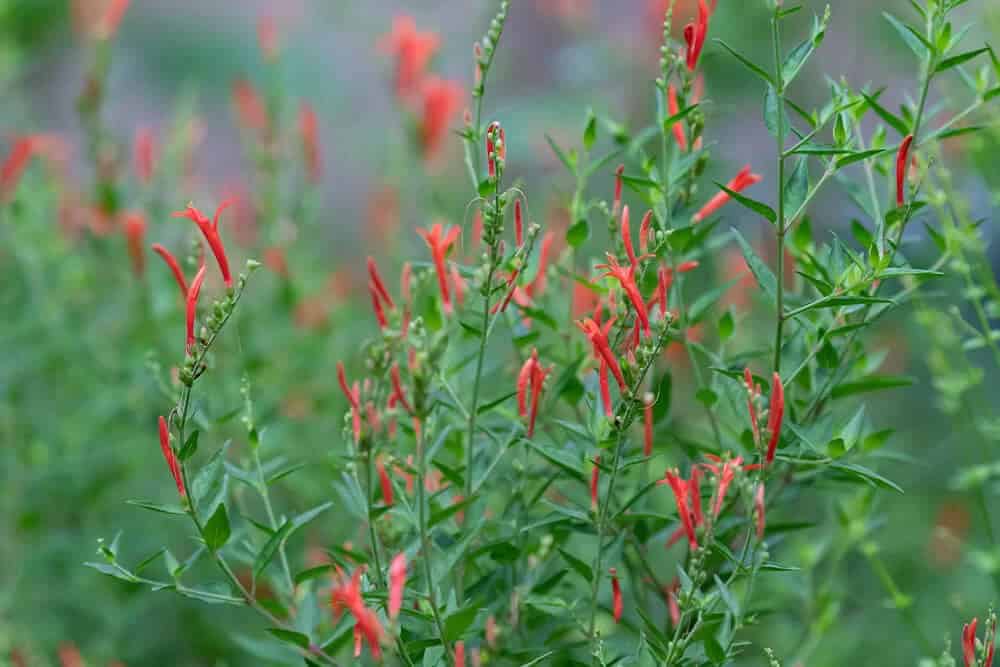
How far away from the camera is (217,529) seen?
69 cm

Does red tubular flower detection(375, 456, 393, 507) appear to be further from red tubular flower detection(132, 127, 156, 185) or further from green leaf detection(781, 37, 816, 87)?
red tubular flower detection(132, 127, 156, 185)

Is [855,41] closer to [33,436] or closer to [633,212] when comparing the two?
[633,212]

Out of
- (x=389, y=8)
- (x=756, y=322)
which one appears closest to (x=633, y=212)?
(x=756, y=322)

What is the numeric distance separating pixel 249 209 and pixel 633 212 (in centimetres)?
65

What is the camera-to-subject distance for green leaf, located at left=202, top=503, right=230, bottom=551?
0.68 meters

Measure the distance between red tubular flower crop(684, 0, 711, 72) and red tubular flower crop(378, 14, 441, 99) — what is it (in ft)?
2.50

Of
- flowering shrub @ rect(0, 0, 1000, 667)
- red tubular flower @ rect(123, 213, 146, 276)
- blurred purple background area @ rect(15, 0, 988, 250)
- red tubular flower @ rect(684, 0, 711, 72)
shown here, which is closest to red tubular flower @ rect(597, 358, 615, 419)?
flowering shrub @ rect(0, 0, 1000, 667)

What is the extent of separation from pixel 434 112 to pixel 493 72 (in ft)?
4.76

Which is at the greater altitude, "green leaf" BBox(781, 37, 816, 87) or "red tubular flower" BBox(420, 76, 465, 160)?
"green leaf" BBox(781, 37, 816, 87)

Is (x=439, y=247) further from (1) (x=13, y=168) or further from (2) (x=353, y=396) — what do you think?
(1) (x=13, y=168)

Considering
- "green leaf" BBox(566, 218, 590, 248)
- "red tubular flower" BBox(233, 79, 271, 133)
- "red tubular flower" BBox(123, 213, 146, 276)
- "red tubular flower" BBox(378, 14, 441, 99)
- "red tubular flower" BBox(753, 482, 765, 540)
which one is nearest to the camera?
"red tubular flower" BBox(753, 482, 765, 540)

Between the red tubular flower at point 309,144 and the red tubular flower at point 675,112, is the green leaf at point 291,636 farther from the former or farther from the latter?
the red tubular flower at point 309,144

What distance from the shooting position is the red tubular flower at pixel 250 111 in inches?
66.9

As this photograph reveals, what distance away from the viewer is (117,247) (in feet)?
5.30
